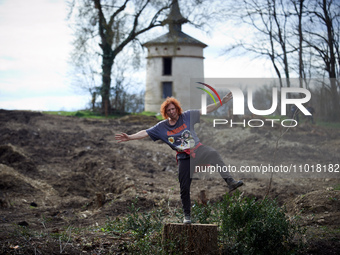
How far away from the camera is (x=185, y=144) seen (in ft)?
22.6

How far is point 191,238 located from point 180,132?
1.56 meters

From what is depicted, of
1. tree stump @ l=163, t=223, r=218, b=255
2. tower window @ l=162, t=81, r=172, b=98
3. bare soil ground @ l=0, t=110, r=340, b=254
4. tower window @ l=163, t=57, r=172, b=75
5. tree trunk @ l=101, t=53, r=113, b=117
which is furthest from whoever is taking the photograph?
tower window @ l=163, t=57, r=172, b=75

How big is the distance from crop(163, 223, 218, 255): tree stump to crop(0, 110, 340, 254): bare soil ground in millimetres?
1013

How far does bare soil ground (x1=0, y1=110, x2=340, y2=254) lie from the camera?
7730mm

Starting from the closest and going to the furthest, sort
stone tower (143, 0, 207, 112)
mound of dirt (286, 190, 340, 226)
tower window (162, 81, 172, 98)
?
mound of dirt (286, 190, 340, 226) < stone tower (143, 0, 207, 112) < tower window (162, 81, 172, 98)

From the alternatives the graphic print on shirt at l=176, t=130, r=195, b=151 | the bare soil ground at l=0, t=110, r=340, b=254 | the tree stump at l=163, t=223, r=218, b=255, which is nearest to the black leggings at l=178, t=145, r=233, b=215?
the graphic print on shirt at l=176, t=130, r=195, b=151

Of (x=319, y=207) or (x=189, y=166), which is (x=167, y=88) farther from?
(x=189, y=166)

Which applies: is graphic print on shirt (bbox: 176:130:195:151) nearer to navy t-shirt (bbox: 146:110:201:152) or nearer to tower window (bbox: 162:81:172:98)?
navy t-shirt (bbox: 146:110:201:152)

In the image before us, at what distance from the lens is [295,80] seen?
74.4 ft

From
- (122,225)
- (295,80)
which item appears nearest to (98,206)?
(122,225)

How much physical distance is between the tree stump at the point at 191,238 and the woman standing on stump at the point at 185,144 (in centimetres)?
25

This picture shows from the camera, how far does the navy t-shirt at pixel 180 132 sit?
6.92 m

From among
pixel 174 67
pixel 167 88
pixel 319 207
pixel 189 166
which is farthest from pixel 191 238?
pixel 174 67

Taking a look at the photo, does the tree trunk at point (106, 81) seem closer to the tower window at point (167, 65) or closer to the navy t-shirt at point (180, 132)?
the tower window at point (167, 65)
